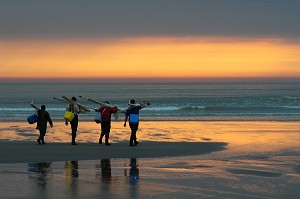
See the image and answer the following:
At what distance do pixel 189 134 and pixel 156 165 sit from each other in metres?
9.31

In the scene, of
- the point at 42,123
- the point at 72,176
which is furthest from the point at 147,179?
the point at 42,123

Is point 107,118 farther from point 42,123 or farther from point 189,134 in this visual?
point 189,134

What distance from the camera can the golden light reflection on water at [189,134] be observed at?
20.9m

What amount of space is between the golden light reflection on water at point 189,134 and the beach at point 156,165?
0.04m

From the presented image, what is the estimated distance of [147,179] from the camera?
12.7 metres

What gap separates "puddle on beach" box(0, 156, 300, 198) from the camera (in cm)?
1123

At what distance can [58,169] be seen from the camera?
14164mm

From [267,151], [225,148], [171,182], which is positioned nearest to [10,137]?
[225,148]

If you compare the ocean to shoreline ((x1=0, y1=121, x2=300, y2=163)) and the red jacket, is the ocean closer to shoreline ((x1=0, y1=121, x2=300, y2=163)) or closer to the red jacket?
shoreline ((x1=0, y1=121, x2=300, y2=163))

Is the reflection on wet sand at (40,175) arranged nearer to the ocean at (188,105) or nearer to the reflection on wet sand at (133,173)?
the reflection on wet sand at (133,173)

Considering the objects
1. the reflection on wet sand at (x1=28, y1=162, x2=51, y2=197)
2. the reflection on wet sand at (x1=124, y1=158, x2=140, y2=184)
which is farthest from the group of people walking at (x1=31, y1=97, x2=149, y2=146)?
the reflection on wet sand at (x1=28, y1=162, x2=51, y2=197)

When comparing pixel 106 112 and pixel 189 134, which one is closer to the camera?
pixel 106 112

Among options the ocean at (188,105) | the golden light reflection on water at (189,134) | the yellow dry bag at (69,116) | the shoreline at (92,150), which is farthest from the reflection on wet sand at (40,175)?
the ocean at (188,105)

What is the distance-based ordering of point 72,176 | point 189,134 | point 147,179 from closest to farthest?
point 147,179 → point 72,176 → point 189,134
